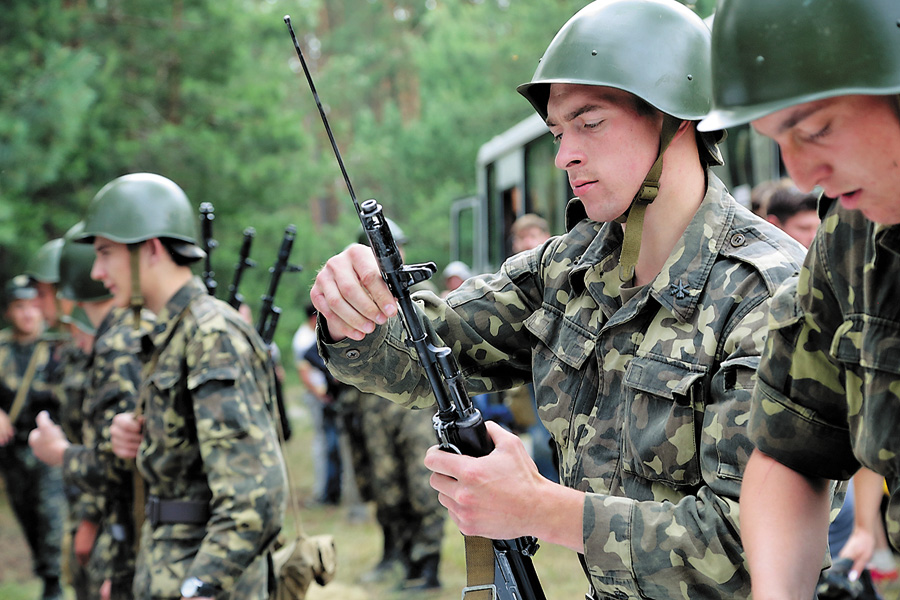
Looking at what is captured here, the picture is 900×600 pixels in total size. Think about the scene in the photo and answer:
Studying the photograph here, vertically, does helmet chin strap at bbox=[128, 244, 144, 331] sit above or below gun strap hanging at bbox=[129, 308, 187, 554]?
above

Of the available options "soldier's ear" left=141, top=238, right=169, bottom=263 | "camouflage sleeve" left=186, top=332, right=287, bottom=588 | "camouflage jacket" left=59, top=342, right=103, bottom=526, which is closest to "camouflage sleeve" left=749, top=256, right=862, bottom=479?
"camouflage sleeve" left=186, top=332, right=287, bottom=588

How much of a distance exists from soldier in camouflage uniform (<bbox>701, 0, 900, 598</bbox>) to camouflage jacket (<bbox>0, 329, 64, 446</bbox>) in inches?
267

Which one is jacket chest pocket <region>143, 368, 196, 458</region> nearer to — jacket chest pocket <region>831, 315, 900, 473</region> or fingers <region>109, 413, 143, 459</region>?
fingers <region>109, 413, 143, 459</region>

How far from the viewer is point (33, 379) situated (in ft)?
25.0

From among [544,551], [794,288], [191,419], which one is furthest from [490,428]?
[544,551]

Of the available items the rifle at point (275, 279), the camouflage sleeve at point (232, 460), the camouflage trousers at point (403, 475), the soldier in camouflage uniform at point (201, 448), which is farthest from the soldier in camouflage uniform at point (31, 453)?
the camouflage sleeve at point (232, 460)

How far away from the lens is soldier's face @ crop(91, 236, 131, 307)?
12.9 feet

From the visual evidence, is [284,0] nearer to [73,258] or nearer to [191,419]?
[73,258]

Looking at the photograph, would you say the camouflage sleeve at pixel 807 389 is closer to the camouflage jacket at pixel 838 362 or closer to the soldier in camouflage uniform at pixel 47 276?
the camouflage jacket at pixel 838 362

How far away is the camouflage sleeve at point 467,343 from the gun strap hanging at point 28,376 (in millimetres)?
5974

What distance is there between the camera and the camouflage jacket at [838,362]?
4.70 ft

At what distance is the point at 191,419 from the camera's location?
11.4 feet

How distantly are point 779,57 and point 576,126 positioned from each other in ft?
2.60

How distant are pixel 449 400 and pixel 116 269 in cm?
236
